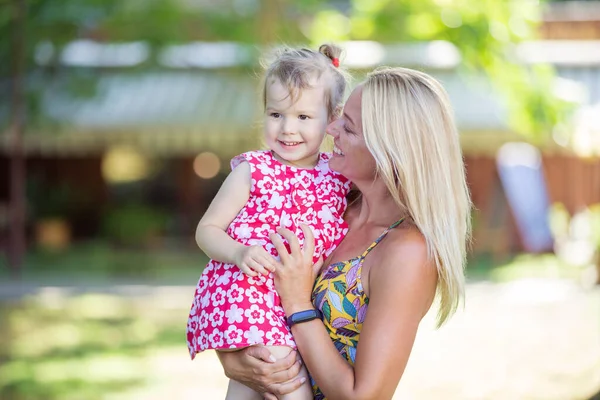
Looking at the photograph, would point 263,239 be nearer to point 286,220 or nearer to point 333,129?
point 286,220

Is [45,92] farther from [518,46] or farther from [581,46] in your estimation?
[581,46]

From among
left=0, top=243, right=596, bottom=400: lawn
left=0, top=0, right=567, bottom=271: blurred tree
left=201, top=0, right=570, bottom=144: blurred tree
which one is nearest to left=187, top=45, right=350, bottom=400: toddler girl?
left=0, top=243, right=596, bottom=400: lawn

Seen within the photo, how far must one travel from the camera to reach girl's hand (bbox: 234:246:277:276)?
2953mm

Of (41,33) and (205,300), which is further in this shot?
(41,33)

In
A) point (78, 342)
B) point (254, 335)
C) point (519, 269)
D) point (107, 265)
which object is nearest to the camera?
point (254, 335)

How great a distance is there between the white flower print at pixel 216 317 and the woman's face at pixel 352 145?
56 cm

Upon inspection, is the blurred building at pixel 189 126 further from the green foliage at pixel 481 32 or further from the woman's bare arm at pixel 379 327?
the woman's bare arm at pixel 379 327

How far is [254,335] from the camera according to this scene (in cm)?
298

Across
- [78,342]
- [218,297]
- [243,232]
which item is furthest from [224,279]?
[78,342]

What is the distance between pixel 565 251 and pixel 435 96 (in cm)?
1727

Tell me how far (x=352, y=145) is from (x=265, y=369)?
0.72 m

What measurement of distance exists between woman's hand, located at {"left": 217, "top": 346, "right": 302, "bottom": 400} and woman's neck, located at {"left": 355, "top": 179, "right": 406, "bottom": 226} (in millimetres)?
507

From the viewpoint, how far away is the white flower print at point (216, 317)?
9.95ft

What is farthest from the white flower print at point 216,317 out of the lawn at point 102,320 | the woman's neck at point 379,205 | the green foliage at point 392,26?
the green foliage at point 392,26
